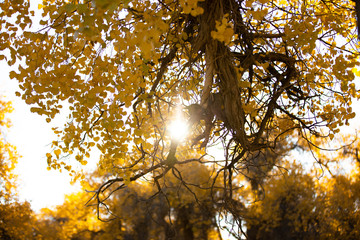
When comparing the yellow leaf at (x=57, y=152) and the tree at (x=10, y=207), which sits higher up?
the tree at (x=10, y=207)

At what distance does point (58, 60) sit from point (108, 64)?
52 cm

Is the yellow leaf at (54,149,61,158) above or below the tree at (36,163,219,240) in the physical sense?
below

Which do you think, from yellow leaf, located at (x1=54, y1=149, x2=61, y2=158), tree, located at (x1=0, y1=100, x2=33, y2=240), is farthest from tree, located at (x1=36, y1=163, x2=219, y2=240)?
yellow leaf, located at (x1=54, y1=149, x2=61, y2=158)

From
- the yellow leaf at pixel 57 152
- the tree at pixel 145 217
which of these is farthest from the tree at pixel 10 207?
the yellow leaf at pixel 57 152

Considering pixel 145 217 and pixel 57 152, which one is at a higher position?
pixel 145 217

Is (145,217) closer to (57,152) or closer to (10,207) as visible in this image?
(10,207)

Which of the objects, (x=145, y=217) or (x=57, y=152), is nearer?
(x=57, y=152)

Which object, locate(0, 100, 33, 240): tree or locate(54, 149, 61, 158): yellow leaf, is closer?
locate(54, 149, 61, 158): yellow leaf

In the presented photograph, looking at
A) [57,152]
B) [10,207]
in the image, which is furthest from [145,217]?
[57,152]

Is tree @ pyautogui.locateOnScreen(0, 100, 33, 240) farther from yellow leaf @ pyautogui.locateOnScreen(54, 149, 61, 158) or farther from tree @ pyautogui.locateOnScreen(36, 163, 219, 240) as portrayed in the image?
yellow leaf @ pyautogui.locateOnScreen(54, 149, 61, 158)

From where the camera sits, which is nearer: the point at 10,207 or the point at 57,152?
the point at 57,152

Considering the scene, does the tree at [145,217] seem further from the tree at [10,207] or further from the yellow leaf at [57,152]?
the yellow leaf at [57,152]

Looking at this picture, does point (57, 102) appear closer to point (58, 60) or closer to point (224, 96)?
point (58, 60)

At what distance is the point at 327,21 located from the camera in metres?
3.43
